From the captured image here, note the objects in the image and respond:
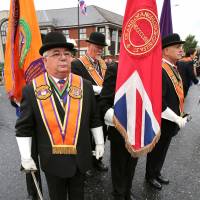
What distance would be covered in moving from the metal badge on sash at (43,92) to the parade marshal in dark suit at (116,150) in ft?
2.61

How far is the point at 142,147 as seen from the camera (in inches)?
98.1

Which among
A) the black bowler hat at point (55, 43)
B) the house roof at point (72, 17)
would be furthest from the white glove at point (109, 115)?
the house roof at point (72, 17)

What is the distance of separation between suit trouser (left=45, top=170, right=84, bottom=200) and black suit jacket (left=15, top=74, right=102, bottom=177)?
0.36 feet

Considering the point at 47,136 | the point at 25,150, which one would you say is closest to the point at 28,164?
the point at 25,150

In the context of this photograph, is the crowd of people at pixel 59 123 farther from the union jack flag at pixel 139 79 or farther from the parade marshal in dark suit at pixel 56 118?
the union jack flag at pixel 139 79

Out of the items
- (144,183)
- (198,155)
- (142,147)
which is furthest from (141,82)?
(198,155)

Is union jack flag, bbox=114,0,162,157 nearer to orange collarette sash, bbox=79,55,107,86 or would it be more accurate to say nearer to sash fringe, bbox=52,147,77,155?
sash fringe, bbox=52,147,77,155

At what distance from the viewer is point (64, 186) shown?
2.22 m

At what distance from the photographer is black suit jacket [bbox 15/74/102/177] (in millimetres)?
1974

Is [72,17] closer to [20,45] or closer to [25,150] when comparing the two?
[20,45]

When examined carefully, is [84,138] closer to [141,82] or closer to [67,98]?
[67,98]

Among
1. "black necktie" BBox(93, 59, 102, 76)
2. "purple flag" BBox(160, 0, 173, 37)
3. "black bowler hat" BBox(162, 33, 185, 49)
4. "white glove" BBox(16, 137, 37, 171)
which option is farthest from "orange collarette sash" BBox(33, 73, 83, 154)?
"purple flag" BBox(160, 0, 173, 37)

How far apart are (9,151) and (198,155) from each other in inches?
135

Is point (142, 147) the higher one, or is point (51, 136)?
point (51, 136)
